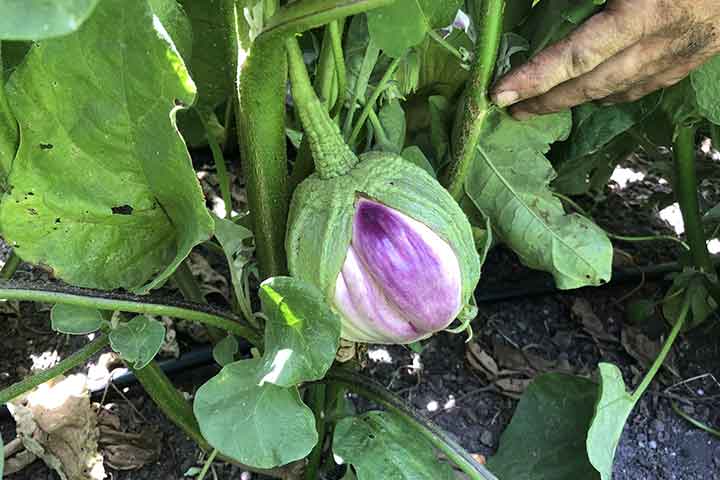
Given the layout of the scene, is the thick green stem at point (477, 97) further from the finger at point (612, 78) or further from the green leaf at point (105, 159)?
the green leaf at point (105, 159)

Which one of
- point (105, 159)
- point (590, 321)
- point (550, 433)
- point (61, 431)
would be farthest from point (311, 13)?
point (590, 321)

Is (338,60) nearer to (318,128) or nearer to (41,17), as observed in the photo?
(318,128)

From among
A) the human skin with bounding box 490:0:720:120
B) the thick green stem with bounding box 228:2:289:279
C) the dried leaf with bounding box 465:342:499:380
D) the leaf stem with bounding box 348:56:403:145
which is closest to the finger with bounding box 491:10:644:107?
the human skin with bounding box 490:0:720:120

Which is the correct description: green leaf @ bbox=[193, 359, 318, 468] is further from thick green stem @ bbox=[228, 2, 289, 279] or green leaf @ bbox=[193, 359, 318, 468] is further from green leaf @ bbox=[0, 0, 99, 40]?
green leaf @ bbox=[0, 0, 99, 40]

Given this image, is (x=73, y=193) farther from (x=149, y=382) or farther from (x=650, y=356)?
(x=650, y=356)

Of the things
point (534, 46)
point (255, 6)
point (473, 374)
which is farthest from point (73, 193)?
point (473, 374)
